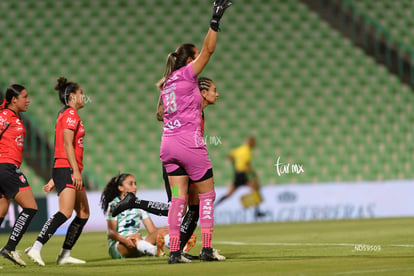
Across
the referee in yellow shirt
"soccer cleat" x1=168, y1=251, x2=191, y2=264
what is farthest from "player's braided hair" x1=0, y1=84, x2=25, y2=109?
the referee in yellow shirt

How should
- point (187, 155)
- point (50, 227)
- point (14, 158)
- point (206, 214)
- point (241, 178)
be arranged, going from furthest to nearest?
point (241, 178), point (14, 158), point (50, 227), point (206, 214), point (187, 155)

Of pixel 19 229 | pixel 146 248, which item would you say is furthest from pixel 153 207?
pixel 19 229

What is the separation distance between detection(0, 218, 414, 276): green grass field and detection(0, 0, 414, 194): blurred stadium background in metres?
7.01

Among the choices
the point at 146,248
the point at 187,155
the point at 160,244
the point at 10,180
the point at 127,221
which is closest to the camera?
the point at 187,155

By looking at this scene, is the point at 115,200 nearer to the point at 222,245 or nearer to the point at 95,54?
the point at 222,245

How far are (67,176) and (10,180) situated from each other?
25.0 inches

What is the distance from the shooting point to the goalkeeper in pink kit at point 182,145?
7551mm

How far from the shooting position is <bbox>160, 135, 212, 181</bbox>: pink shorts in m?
7.54

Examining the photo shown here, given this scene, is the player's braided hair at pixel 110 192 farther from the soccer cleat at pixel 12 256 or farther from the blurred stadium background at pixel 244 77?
the blurred stadium background at pixel 244 77

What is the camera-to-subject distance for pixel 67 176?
27.5 feet

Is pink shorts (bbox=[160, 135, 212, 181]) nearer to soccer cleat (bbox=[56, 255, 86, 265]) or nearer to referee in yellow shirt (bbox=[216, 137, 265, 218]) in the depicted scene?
soccer cleat (bbox=[56, 255, 86, 265])

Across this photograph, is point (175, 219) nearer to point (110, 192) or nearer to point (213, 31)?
point (213, 31)

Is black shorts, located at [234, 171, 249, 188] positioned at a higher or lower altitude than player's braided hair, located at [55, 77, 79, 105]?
lower

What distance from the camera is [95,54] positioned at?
71.4 ft
